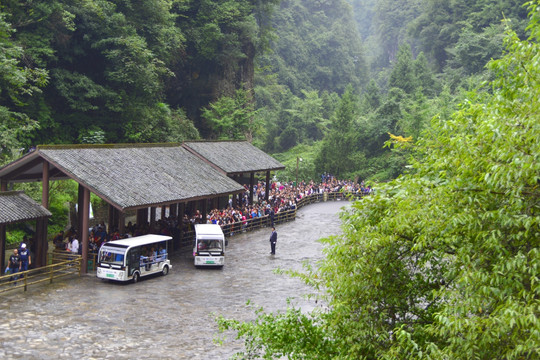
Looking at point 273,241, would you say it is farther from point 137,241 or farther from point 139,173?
point 137,241

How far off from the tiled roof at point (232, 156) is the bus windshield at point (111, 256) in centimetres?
1446

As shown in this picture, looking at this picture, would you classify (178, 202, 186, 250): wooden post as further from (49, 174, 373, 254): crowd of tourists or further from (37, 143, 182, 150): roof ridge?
(37, 143, 182, 150): roof ridge

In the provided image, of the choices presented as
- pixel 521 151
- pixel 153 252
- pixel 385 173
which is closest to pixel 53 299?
pixel 153 252

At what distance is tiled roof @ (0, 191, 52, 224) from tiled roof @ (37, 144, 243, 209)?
73.5 inches

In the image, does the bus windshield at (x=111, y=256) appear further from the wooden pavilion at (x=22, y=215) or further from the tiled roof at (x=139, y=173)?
the wooden pavilion at (x=22, y=215)

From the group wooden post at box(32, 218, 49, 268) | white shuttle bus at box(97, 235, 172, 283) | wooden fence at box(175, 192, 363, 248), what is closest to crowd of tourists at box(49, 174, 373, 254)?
wooden fence at box(175, 192, 363, 248)

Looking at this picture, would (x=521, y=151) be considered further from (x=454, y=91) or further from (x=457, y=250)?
(x=454, y=91)

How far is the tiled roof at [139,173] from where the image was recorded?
25.0m

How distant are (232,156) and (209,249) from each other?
1442cm

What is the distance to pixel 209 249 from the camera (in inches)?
1107

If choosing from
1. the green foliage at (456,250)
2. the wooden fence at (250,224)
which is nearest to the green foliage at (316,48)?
the wooden fence at (250,224)

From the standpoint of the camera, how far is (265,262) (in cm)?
3017

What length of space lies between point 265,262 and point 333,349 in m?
20.9

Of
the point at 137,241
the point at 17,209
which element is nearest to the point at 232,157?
the point at 137,241
